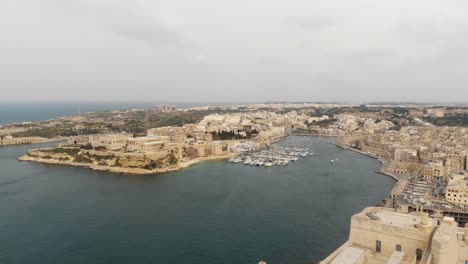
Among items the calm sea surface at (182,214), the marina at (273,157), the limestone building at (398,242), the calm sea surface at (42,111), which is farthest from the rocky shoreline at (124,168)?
the calm sea surface at (42,111)

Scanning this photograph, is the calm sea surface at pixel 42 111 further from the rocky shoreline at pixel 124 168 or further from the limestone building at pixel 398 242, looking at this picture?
the limestone building at pixel 398 242

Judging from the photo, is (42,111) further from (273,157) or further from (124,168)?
(273,157)

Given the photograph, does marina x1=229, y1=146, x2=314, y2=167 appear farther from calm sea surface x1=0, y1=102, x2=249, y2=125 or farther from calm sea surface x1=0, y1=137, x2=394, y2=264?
calm sea surface x1=0, y1=102, x2=249, y2=125

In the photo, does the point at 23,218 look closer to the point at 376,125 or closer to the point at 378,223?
the point at 378,223

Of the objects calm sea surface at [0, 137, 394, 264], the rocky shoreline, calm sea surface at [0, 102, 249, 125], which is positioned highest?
calm sea surface at [0, 102, 249, 125]

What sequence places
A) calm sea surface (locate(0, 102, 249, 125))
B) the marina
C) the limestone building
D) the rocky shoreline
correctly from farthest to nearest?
calm sea surface (locate(0, 102, 249, 125)) < the marina < the rocky shoreline < the limestone building

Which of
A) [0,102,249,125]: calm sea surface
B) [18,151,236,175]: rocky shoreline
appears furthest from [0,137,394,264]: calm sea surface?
[0,102,249,125]: calm sea surface

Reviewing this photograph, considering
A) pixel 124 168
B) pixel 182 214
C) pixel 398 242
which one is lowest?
pixel 182 214

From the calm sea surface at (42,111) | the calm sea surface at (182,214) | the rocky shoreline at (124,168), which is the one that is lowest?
the calm sea surface at (182,214)

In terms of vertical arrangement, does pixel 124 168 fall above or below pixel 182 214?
above

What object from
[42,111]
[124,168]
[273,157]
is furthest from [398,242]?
[42,111]
